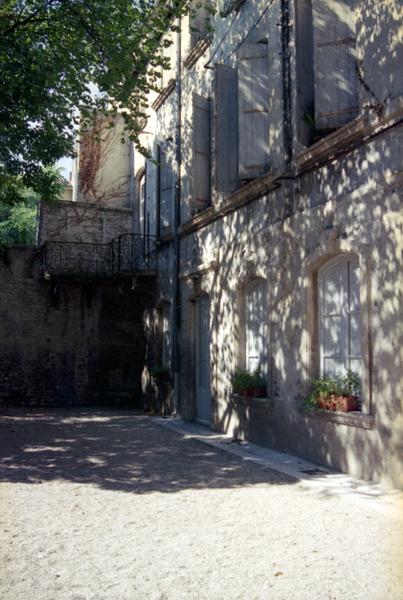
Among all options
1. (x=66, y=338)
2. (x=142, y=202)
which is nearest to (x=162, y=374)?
(x=66, y=338)

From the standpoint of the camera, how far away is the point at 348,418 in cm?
671

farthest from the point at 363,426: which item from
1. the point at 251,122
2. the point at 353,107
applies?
the point at 251,122

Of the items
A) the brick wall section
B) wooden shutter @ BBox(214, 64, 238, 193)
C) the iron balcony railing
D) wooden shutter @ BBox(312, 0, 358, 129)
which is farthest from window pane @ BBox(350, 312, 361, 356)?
the brick wall section

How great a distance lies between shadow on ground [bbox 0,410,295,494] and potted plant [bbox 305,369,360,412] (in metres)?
1.01

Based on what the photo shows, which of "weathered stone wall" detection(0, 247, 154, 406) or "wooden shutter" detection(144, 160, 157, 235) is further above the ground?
"wooden shutter" detection(144, 160, 157, 235)

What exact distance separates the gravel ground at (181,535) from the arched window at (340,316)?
5.22ft

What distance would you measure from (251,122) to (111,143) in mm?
13274

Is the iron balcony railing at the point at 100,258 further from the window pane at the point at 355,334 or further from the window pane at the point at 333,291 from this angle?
the window pane at the point at 355,334

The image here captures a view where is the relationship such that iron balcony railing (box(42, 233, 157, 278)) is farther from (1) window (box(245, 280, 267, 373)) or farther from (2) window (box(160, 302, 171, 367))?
(1) window (box(245, 280, 267, 373))

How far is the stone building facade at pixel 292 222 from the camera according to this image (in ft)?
20.9

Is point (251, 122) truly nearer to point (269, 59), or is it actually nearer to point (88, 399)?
point (269, 59)

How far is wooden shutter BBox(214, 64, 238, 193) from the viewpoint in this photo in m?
10.8

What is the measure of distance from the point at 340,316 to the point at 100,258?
1162cm

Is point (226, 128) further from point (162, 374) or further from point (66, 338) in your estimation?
point (66, 338)
